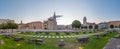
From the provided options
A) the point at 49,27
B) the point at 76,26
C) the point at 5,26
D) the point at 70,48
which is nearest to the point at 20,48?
the point at 70,48

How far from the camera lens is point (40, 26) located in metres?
126

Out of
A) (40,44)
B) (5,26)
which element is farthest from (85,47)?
(5,26)

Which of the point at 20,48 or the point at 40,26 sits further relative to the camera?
the point at 40,26

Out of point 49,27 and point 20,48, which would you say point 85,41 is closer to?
point 20,48

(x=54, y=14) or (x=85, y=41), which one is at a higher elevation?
(x=54, y=14)

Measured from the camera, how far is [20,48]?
1783 centimetres

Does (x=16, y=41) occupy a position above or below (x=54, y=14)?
below

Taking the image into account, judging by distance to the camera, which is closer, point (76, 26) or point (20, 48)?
point (20, 48)

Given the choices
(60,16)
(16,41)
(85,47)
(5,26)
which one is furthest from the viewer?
(60,16)

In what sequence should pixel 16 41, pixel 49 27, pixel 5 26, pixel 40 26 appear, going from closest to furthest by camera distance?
1. pixel 16 41
2. pixel 49 27
3. pixel 5 26
4. pixel 40 26

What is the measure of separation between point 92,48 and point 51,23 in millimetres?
50447

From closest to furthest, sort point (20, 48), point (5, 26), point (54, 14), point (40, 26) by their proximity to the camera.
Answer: point (20, 48) → point (5, 26) → point (54, 14) → point (40, 26)

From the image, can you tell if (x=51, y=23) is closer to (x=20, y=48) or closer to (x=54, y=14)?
(x=54, y=14)

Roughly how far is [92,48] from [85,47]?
1049 mm
